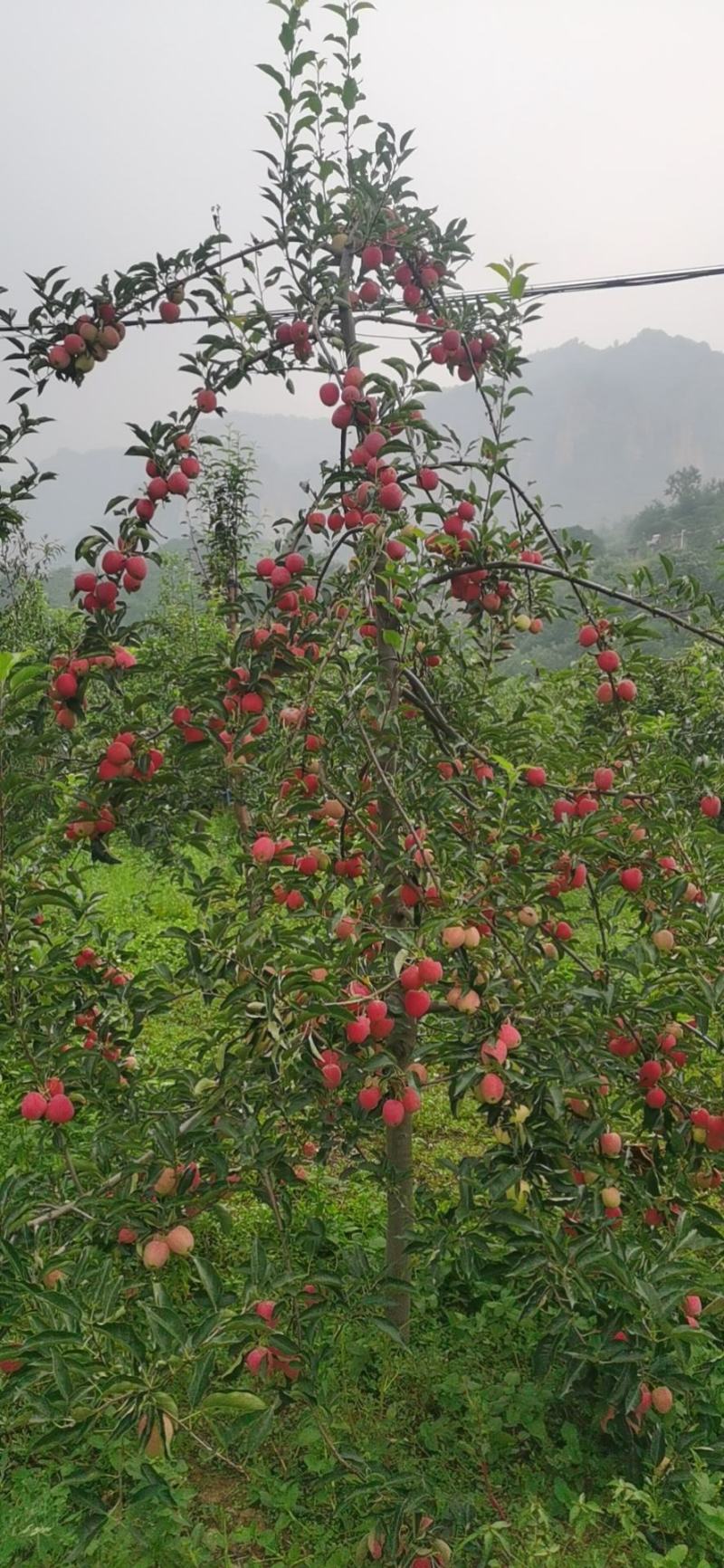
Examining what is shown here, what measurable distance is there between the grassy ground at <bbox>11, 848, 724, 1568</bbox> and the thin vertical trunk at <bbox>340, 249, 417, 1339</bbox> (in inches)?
5.3

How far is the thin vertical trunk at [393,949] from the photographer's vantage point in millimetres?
1954

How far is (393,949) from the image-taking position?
6.19 ft

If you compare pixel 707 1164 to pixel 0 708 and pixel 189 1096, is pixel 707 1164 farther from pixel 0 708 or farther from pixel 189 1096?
pixel 0 708

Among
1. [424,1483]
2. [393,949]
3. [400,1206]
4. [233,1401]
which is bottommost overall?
[424,1483]

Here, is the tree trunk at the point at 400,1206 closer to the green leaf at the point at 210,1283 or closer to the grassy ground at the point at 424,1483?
the grassy ground at the point at 424,1483

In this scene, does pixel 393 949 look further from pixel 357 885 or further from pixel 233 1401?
pixel 233 1401

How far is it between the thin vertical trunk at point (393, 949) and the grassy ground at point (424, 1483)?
14 centimetres

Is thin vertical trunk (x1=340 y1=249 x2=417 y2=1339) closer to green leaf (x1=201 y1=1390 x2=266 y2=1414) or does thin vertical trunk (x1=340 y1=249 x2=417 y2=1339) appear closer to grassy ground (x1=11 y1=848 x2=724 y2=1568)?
grassy ground (x1=11 y1=848 x2=724 y2=1568)

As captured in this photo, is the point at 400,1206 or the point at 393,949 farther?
the point at 400,1206

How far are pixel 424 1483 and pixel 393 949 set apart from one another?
949 millimetres

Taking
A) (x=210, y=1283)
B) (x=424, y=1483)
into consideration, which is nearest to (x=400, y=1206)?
(x=424, y=1483)

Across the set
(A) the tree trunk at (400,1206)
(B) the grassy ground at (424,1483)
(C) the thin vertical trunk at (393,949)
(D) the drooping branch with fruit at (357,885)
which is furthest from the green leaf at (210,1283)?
(A) the tree trunk at (400,1206)

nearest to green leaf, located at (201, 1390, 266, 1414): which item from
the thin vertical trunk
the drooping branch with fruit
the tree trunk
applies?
the drooping branch with fruit

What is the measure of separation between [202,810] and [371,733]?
410mm
